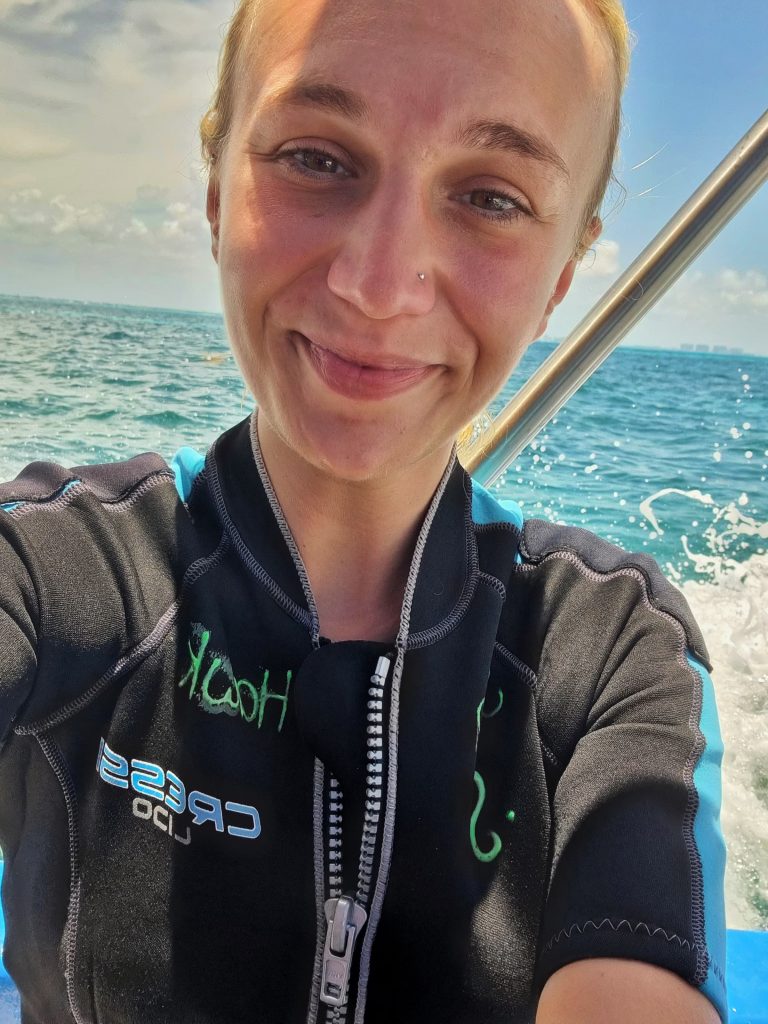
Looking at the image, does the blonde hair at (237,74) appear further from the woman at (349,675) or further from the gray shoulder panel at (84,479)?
the gray shoulder panel at (84,479)

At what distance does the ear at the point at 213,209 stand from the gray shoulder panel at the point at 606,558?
0.47 metres

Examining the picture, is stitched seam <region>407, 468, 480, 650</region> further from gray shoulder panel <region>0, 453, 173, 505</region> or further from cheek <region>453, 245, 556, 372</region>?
gray shoulder panel <region>0, 453, 173, 505</region>

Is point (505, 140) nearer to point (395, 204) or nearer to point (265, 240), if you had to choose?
point (395, 204)

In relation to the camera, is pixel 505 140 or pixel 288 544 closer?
pixel 505 140

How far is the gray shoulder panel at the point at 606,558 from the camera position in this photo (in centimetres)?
83

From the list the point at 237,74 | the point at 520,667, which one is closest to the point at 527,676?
the point at 520,667

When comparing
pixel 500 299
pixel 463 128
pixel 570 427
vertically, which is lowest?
pixel 500 299

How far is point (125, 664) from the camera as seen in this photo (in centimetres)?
76

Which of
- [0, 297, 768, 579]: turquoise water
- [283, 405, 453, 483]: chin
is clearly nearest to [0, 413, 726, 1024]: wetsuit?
[283, 405, 453, 483]: chin

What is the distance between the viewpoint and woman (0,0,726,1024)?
27.4 inches

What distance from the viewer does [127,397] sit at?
34.4ft

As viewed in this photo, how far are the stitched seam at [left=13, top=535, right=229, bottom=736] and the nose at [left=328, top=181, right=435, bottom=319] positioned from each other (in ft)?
1.01

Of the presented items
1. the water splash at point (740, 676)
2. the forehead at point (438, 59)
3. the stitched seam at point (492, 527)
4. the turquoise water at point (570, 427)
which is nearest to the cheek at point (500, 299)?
the forehead at point (438, 59)

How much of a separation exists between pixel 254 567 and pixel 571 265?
0.50 metres
